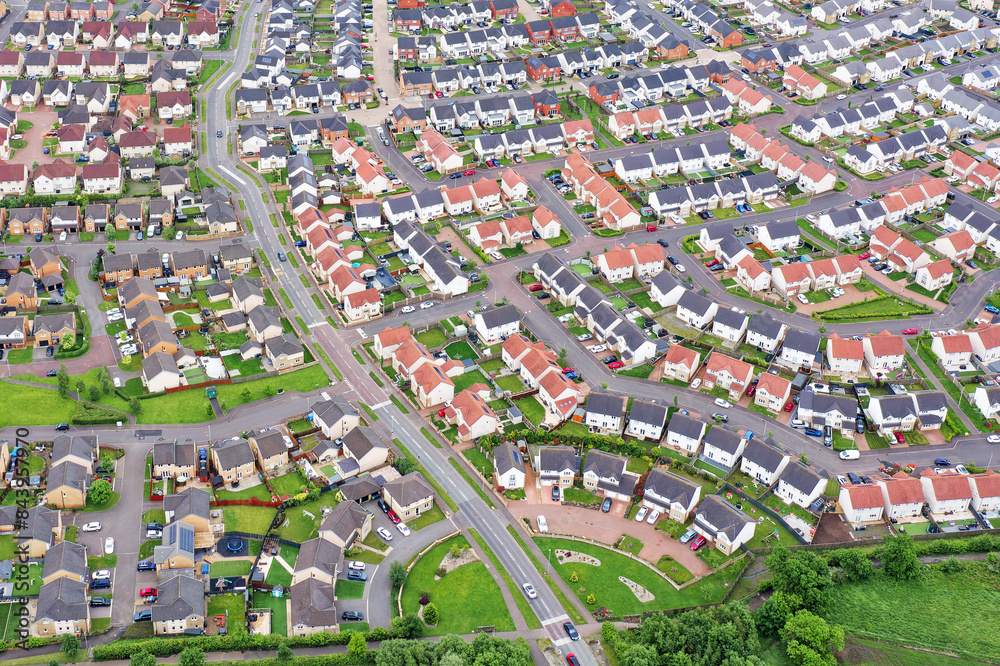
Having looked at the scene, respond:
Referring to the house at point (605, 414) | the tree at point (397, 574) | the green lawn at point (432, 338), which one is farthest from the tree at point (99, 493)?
the house at point (605, 414)

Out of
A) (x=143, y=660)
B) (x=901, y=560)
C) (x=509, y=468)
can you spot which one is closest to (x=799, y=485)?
(x=901, y=560)

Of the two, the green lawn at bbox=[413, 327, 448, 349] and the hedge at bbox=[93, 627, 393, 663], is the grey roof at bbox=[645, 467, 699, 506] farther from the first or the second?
the green lawn at bbox=[413, 327, 448, 349]

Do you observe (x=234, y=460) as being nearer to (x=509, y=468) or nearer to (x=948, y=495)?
(x=509, y=468)

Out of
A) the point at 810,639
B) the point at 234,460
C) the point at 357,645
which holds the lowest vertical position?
the point at 810,639

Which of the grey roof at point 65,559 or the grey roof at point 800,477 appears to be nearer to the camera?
the grey roof at point 65,559

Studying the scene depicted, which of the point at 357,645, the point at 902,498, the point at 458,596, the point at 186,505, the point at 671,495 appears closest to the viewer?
the point at 357,645

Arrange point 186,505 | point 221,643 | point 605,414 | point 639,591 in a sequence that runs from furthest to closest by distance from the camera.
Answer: point 605,414 < point 186,505 < point 639,591 < point 221,643

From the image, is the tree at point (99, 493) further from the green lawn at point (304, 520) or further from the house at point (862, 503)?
the house at point (862, 503)
